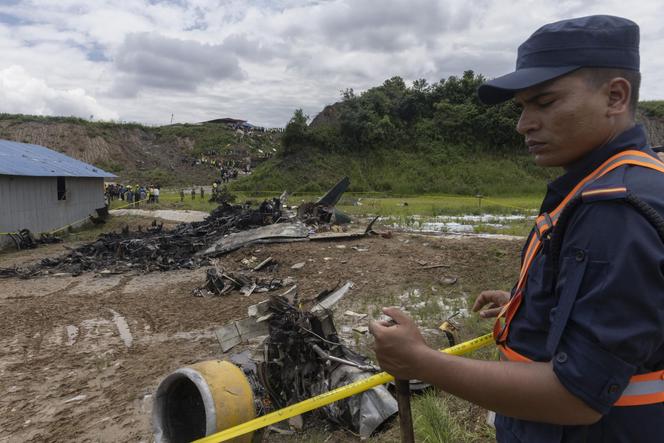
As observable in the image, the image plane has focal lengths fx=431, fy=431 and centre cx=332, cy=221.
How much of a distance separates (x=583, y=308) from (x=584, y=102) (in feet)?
1.71

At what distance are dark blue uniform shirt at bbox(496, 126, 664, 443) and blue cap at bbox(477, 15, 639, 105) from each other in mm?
199

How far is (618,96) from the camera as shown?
1076 mm

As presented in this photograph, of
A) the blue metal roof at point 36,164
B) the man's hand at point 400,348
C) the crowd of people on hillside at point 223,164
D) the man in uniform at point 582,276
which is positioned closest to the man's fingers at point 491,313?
the man in uniform at point 582,276

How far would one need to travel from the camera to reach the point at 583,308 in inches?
35.7

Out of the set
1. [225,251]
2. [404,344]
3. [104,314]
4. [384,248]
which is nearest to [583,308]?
[404,344]

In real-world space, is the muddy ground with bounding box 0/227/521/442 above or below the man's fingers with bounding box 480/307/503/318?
below

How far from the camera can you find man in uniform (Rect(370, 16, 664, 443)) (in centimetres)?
88

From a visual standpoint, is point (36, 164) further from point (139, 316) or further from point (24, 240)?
point (139, 316)

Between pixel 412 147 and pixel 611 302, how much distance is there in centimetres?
3455

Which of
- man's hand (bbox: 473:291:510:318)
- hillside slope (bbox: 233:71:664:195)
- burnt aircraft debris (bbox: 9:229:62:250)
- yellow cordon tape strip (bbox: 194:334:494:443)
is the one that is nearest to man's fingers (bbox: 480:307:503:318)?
man's hand (bbox: 473:291:510:318)

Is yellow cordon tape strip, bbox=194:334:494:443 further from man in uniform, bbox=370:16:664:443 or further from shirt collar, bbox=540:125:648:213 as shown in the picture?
shirt collar, bbox=540:125:648:213

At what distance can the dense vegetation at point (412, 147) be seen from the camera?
1243 inches

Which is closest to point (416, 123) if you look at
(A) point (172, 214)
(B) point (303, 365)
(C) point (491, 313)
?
(A) point (172, 214)

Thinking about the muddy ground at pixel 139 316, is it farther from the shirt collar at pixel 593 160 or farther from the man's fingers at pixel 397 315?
the shirt collar at pixel 593 160
